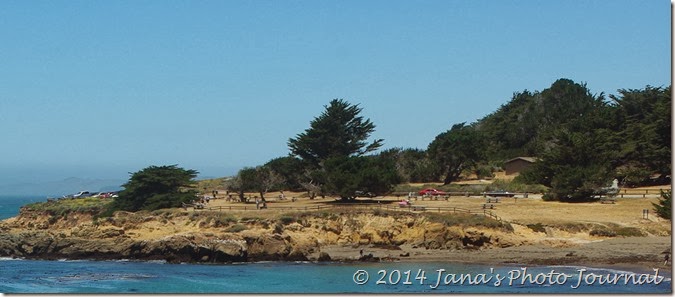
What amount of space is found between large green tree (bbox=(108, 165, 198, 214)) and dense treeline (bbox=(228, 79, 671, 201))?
5809 millimetres

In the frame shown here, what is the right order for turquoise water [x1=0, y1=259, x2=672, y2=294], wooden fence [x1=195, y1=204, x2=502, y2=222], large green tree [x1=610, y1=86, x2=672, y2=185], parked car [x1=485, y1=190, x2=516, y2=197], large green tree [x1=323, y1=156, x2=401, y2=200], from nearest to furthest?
turquoise water [x1=0, y1=259, x2=672, y2=294] < wooden fence [x1=195, y1=204, x2=502, y2=222] < large green tree [x1=323, y1=156, x2=401, y2=200] < parked car [x1=485, y1=190, x2=516, y2=197] < large green tree [x1=610, y1=86, x2=672, y2=185]

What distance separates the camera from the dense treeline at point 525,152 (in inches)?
2667

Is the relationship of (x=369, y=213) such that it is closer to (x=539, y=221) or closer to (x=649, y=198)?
(x=539, y=221)

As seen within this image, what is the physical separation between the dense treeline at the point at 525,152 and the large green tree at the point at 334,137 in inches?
3.3

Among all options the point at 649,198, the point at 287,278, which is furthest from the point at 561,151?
the point at 287,278

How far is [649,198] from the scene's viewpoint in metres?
66.4

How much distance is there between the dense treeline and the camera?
67.8 m

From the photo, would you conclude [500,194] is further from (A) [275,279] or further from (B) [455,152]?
(A) [275,279]

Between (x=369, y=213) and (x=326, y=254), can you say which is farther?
(x=369, y=213)

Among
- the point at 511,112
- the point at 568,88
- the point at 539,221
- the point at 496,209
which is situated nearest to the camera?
the point at 539,221

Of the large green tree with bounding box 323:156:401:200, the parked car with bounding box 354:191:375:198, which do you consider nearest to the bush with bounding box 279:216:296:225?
the large green tree with bounding box 323:156:401:200

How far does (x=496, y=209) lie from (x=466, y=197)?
10.7 meters

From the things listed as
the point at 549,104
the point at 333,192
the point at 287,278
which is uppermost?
the point at 549,104

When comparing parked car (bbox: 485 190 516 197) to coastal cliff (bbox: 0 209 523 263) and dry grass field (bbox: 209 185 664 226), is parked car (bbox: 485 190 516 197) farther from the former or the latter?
coastal cliff (bbox: 0 209 523 263)
